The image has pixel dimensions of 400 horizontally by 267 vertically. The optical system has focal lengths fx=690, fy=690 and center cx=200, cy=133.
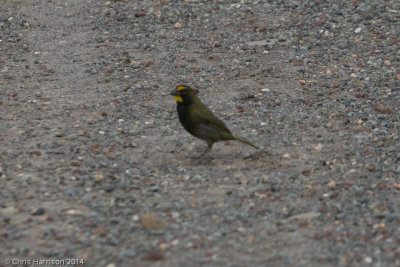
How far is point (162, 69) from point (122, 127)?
1990mm

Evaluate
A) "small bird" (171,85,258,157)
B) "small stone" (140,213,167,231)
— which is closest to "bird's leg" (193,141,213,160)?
"small bird" (171,85,258,157)

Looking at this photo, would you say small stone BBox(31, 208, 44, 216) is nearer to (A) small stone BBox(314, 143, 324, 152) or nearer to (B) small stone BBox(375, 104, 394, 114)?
(A) small stone BBox(314, 143, 324, 152)

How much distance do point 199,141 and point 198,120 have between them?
61 centimetres

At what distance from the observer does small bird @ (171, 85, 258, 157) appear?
626cm

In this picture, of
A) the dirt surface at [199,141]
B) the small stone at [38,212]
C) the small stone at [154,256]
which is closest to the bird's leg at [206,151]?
the dirt surface at [199,141]

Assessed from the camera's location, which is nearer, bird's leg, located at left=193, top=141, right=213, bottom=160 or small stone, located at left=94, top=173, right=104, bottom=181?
small stone, located at left=94, top=173, right=104, bottom=181

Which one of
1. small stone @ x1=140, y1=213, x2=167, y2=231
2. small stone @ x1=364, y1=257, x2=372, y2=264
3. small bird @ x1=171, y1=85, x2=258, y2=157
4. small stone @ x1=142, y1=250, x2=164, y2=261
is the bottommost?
small stone @ x1=364, y1=257, x2=372, y2=264

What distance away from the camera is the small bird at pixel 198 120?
20.5 ft

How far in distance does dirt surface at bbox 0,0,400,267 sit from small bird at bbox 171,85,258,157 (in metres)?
0.24

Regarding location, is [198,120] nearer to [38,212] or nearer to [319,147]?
[319,147]

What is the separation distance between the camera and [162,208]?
5.31 metres

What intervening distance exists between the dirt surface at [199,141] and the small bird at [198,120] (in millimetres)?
243

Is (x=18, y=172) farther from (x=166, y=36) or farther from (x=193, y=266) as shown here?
(x=166, y=36)

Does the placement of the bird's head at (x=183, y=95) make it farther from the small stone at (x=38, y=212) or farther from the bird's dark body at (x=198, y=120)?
the small stone at (x=38, y=212)
